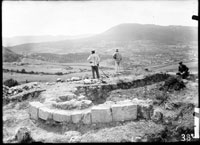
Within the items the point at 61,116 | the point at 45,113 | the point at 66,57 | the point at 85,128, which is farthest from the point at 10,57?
the point at 85,128

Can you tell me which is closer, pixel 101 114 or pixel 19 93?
pixel 101 114

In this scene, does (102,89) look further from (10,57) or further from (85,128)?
(10,57)

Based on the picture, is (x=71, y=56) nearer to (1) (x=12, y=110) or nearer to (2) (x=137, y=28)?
(2) (x=137, y=28)

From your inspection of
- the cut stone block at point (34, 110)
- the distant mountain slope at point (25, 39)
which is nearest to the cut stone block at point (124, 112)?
the cut stone block at point (34, 110)

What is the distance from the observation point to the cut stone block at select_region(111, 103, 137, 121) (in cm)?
721

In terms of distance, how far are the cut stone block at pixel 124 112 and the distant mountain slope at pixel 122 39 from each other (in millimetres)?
22253

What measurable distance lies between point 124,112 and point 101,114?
0.74 metres

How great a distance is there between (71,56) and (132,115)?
21.8 meters

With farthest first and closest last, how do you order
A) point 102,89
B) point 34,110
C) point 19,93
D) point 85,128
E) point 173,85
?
point 173,85 → point 102,89 → point 19,93 → point 34,110 → point 85,128

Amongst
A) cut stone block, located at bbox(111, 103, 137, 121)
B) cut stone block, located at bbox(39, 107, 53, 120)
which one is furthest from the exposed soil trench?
cut stone block, located at bbox(111, 103, 137, 121)

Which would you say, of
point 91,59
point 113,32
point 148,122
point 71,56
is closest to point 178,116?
point 148,122

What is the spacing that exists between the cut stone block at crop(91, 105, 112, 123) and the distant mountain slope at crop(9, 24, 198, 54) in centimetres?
2252

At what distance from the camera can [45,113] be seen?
24.5 feet

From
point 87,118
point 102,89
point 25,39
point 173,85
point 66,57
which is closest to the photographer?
point 87,118
